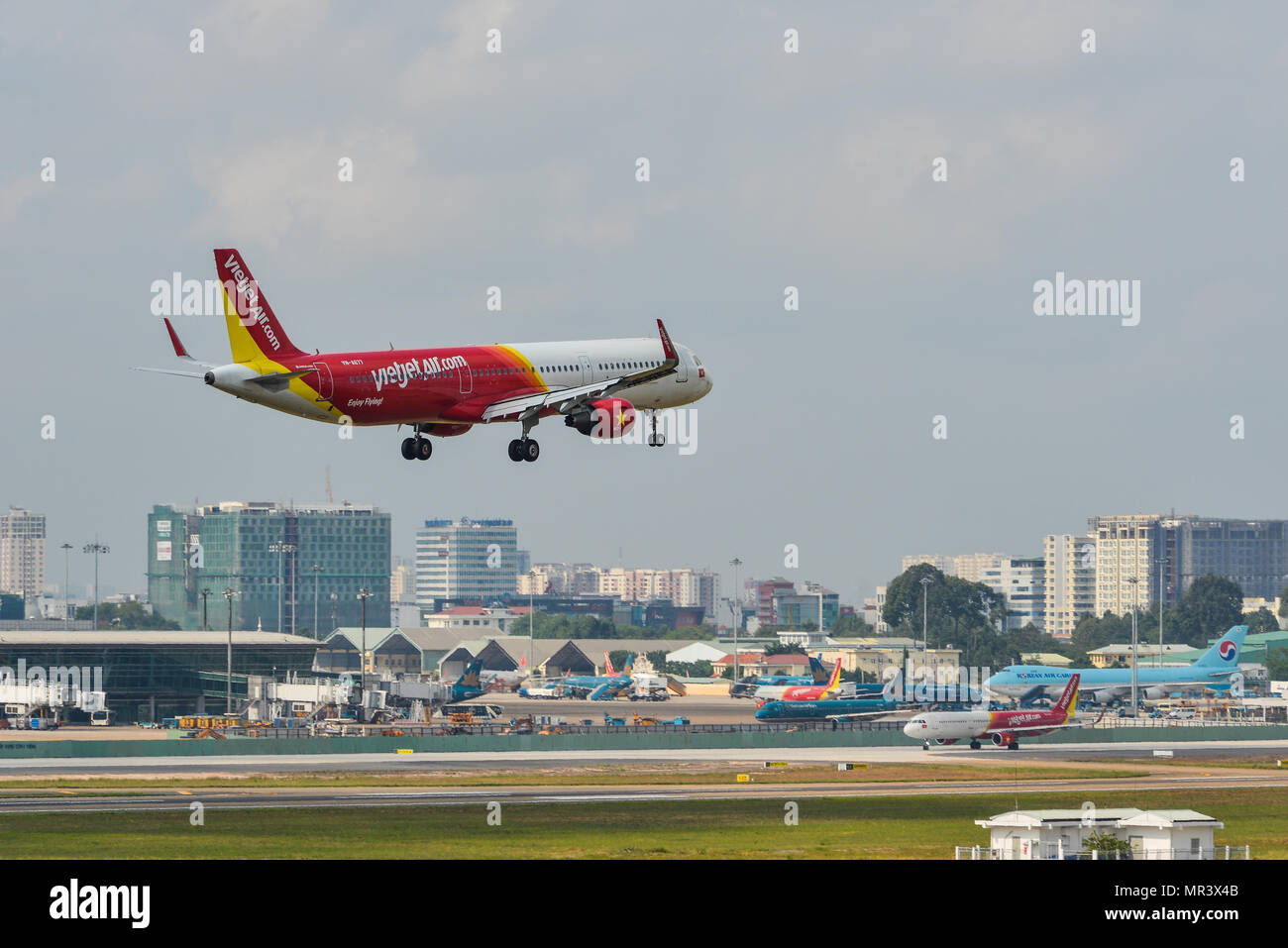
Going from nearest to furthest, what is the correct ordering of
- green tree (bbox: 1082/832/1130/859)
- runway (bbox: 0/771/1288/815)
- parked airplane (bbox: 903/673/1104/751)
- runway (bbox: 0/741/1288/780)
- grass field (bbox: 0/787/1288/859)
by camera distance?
1. green tree (bbox: 1082/832/1130/859)
2. grass field (bbox: 0/787/1288/859)
3. runway (bbox: 0/771/1288/815)
4. runway (bbox: 0/741/1288/780)
5. parked airplane (bbox: 903/673/1104/751)

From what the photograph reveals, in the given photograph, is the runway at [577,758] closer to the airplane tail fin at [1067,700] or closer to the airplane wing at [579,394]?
the airplane tail fin at [1067,700]

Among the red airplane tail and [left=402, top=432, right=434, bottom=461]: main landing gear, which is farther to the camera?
the red airplane tail

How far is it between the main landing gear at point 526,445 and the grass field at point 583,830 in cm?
1601

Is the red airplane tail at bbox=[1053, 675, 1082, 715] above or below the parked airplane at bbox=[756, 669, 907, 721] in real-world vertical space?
above

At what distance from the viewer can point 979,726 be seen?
144 meters

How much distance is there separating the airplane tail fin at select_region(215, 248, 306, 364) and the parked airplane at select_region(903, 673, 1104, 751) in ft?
286

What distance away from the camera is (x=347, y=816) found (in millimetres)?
85000

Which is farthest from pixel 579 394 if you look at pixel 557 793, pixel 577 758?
pixel 577 758

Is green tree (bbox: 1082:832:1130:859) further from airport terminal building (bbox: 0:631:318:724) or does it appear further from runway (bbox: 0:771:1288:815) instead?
airport terminal building (bbox: 0:631:318:724)

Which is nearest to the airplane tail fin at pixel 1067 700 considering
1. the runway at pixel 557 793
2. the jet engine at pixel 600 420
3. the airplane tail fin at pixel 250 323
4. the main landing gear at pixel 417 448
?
the runway at pixel 557 793

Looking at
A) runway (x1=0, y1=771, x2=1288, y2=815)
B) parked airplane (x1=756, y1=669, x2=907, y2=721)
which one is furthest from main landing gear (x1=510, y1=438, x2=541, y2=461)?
parked airplane (x1=756, y1=669, x2=907, y2=721)

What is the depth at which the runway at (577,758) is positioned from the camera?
119 meters

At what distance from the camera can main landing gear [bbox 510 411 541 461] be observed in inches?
2911
